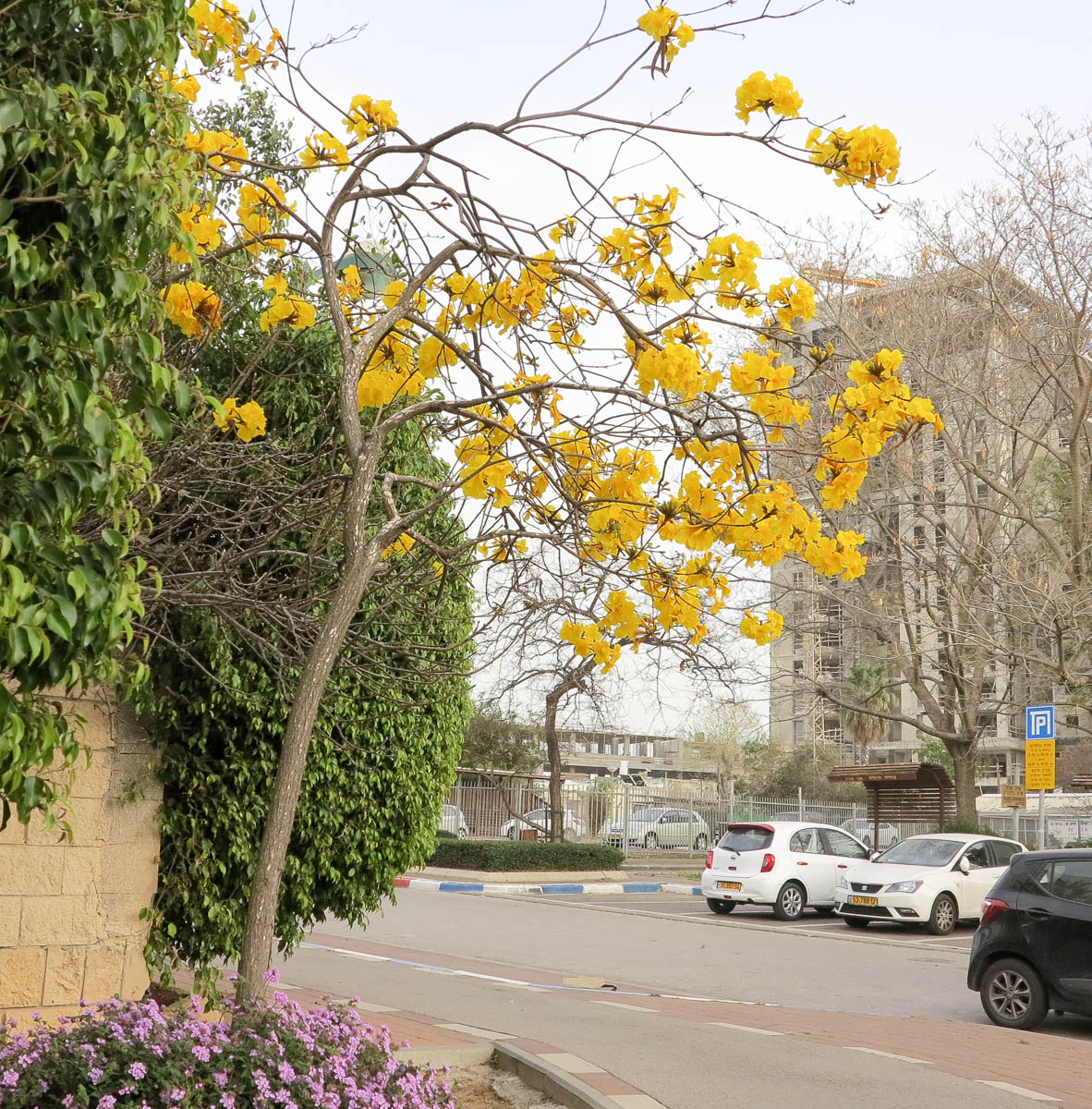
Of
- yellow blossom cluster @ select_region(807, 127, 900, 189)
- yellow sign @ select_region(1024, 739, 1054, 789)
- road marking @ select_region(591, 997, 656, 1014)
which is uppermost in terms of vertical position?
yellow blossom cluster @ select_region(807, 127, 900, 189)

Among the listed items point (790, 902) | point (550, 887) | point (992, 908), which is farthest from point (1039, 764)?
point (550, 887)

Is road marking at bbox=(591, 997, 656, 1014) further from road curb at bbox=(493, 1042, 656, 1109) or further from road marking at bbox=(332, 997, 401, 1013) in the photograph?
road curb at bbox=(493, 1042, 656, 1109)

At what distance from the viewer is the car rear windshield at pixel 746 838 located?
19172mm

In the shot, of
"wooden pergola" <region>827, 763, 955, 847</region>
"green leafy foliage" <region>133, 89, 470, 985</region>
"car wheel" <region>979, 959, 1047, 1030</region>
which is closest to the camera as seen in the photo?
"green leafy foliage" <region>133, 89, 470, 985</region>

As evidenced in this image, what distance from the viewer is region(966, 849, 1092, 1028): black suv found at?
31.3 ft

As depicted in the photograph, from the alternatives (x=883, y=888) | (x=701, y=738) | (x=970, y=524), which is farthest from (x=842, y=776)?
(x=701, y=738)

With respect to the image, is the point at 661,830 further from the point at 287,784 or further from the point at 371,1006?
the point at 287,784

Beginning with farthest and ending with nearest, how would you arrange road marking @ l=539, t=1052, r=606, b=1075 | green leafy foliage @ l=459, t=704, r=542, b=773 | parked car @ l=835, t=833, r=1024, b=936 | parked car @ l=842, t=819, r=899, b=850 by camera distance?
green leafy foliage @ l=459, t=704, r=542, b=773, parked car @ l=842, t=819, r=899, b=850, parked car @ l=835, t=833, r=1024, b=936, road marking @ l=539, t=1052, r=606, b=1075

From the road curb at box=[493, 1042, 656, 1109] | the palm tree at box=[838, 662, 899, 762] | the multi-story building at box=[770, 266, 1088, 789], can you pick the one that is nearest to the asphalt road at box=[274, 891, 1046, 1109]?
the road curb at box=[493, 1042, 656, 1109]

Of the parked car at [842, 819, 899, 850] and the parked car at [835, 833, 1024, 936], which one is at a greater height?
the parked car at [835, 833, 1024, 936]

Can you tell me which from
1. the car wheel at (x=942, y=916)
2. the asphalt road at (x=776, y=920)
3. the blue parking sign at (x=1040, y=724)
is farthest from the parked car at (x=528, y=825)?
the blue parking sign at (x=1040, y=724)

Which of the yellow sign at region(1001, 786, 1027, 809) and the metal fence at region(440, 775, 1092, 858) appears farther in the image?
the metal fence at region(440, 775, 1092, 858)

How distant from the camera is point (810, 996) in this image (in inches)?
462

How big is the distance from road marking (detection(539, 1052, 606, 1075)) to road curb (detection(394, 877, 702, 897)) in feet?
53.1
